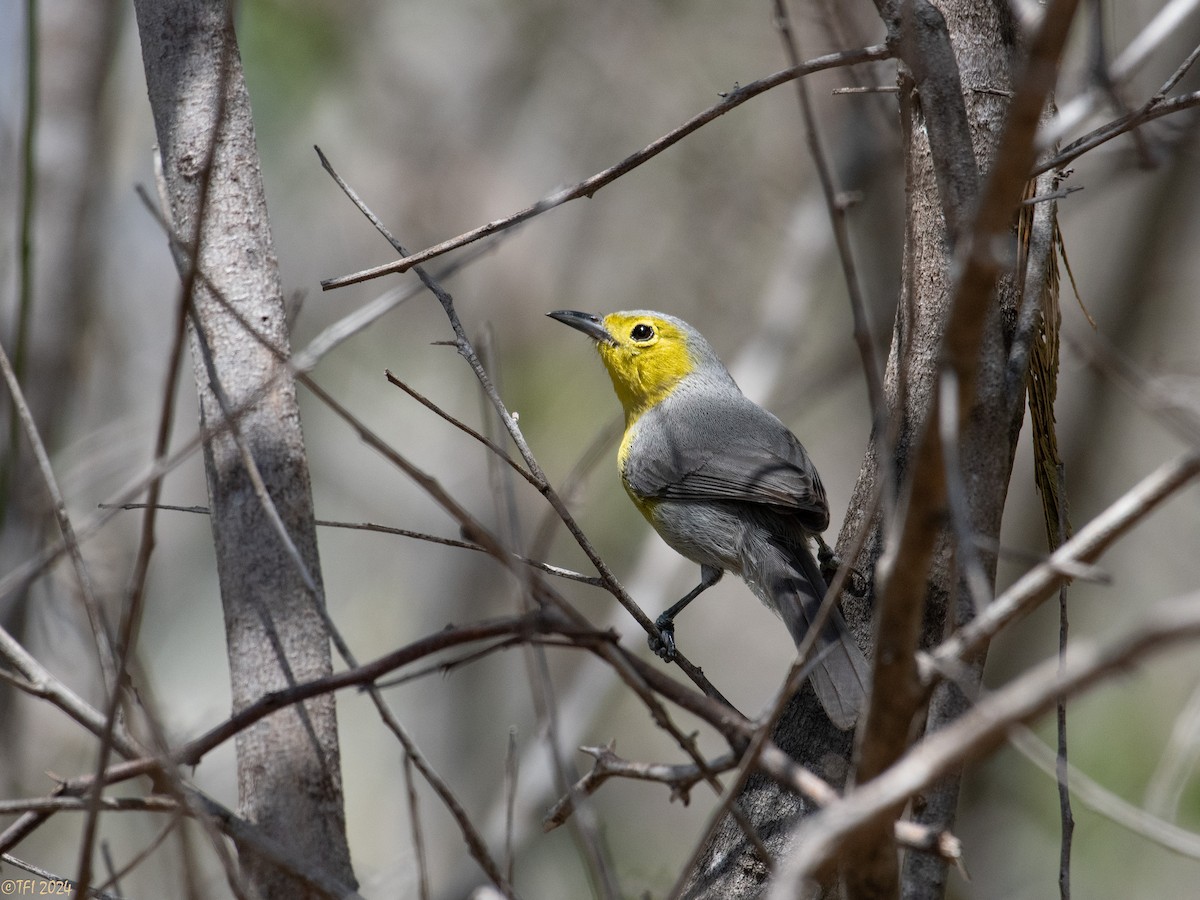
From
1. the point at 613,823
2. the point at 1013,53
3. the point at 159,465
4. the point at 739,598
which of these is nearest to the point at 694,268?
the point at 739,598

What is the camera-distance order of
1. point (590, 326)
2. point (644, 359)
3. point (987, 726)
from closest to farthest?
point (987, 726) → point (644, 359) → point (590, 326)

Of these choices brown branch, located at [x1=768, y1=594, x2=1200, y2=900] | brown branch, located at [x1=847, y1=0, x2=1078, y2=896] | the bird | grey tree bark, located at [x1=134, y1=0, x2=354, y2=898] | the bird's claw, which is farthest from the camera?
the bird

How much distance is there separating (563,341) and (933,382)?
9.60 meters

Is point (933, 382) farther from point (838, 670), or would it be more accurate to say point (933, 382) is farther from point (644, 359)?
point (644, 359)

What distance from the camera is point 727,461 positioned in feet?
14.8

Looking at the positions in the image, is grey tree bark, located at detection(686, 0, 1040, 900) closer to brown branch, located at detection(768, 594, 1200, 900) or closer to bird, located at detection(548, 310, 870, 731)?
bird, located at detection(548, 310, 870, 731)

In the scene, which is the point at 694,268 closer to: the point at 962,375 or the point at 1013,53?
the point at 1013,53

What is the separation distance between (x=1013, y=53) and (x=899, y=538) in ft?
6.01

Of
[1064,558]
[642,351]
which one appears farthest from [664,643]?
[642,351]

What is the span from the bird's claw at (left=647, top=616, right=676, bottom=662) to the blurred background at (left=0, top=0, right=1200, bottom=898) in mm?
1958

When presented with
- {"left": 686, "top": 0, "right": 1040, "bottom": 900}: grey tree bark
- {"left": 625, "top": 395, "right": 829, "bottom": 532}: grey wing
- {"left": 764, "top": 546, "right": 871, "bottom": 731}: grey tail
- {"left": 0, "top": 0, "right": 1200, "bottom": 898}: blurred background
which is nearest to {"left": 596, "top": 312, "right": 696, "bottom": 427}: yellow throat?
{"left": 625, "top": 395, "right": 829, "bottom": 532}: grey wing

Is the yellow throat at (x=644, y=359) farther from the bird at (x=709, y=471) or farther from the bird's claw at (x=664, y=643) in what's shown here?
the bird's claw at (x=664, y=643)

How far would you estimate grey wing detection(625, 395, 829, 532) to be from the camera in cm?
414

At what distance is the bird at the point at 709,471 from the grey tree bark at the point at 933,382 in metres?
0.39
